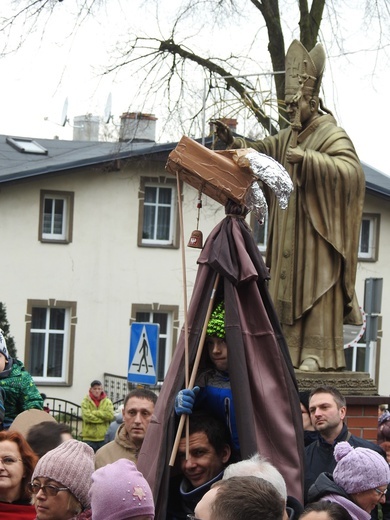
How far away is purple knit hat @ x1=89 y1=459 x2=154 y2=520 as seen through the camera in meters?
4.80

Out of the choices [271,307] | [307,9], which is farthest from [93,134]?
[271,307]

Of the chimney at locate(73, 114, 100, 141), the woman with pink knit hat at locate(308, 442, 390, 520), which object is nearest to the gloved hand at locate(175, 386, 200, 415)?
the woman with pink knit hat at locate(308, 442, 390, 520)

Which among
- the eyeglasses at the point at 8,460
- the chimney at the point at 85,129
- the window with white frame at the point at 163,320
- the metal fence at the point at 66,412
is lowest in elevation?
the metal fence at the point at 66,412

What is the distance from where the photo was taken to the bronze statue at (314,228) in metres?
9.59

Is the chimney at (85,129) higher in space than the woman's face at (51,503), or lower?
higher

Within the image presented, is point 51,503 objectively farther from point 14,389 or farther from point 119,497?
point 14,389

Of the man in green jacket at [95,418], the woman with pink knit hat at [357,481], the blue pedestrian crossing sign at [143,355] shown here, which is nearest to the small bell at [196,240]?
the woman with pink knit hat at [357,481]

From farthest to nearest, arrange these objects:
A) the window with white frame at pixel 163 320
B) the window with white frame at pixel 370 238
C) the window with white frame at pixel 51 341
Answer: the window with white frame at pixel 370 238
the window with white frame at pixel 163 320
the window with white frame at pixel 51 341

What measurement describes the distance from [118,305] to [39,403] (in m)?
23.3

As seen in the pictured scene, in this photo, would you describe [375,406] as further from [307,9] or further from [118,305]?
[118,305]

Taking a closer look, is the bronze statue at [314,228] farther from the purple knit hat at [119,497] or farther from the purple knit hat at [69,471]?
the purple knit hat at [119,497]

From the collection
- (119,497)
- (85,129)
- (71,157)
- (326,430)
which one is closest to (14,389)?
(326,430)

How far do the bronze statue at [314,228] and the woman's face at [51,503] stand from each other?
448 centimetres

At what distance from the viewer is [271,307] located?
21.9 feet
